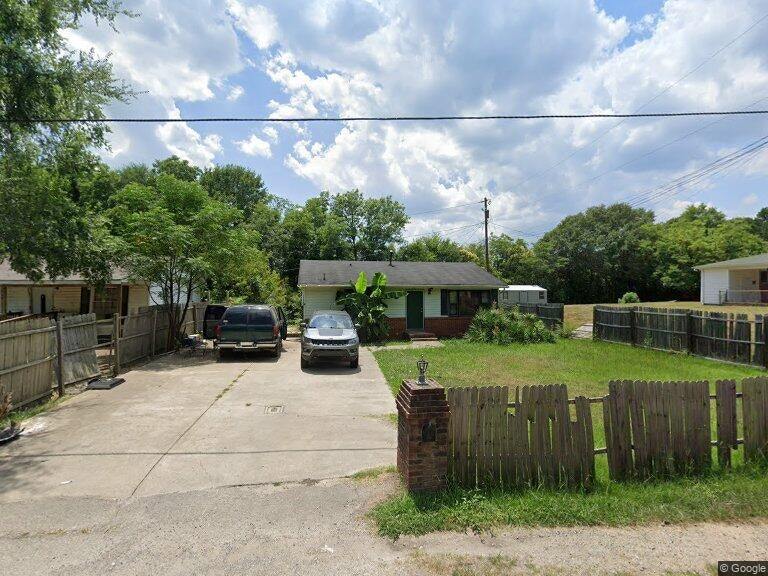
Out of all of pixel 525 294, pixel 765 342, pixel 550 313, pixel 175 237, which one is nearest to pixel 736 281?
pixel 525 294

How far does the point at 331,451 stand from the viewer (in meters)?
6.07

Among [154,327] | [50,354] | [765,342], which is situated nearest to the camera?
[50,354]

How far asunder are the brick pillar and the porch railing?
35213 millimetres

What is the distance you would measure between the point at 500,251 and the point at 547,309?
28032 mm

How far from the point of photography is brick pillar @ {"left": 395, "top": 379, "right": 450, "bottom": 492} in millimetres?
4445

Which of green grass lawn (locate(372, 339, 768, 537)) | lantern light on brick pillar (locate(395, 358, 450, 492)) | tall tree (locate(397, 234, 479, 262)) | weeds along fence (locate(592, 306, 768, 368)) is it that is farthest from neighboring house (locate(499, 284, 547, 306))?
lantern light on brick pillar (locate(395, 358, 450, 492))

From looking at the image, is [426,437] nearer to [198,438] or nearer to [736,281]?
[198,438]

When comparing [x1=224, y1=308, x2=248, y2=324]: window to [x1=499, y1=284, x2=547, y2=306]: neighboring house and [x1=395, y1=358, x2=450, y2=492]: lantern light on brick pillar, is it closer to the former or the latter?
[x1=395, y1=358, x2=450, y2=492]: lantern light on brick pillar

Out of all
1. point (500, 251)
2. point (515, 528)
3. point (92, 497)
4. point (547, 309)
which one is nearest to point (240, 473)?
point (92, 497)

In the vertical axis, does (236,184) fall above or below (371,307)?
above

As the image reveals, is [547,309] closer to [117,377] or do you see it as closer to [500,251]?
[117,377]

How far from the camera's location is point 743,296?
3123 centimetres

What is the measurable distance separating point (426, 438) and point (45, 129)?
11.5m

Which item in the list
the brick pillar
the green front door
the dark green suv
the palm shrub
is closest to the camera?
the brick pillar
